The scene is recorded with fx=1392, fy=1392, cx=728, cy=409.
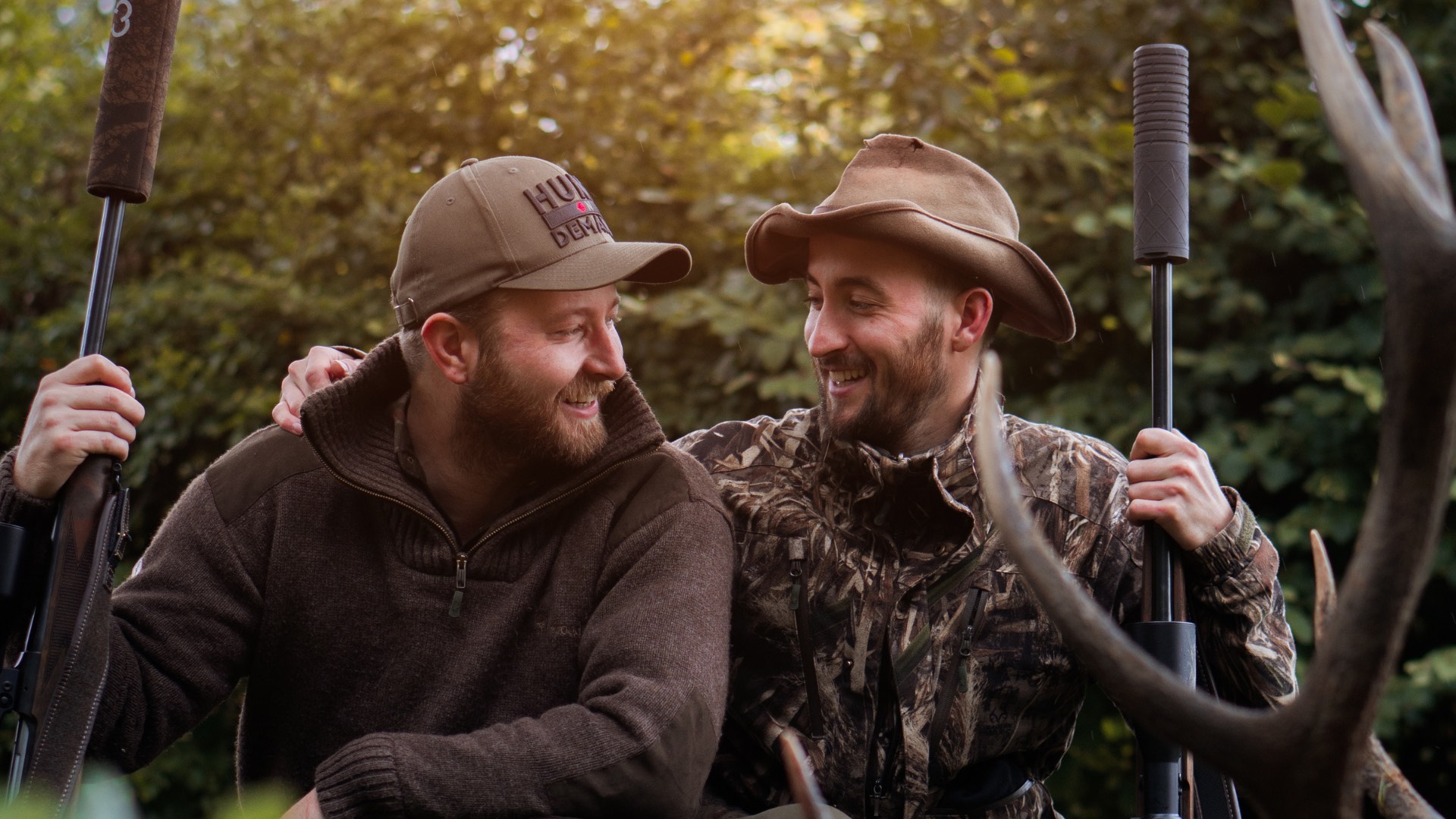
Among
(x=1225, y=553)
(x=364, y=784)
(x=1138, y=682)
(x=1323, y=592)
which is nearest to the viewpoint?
(x=1138, y=682)

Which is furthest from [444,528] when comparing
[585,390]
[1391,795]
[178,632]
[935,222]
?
[1391,795]

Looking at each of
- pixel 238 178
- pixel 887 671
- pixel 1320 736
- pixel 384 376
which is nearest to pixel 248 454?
pixel 384 376

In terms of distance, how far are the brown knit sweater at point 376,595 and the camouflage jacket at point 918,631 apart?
266 mm

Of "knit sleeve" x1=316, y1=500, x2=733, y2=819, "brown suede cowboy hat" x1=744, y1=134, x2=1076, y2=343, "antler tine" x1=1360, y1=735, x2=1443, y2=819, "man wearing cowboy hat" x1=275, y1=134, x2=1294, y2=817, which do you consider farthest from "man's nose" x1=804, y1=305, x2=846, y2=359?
"antler tine" x1=1360, y1=735, x2=1443, y2=819

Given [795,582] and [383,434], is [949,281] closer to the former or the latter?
[795,582]

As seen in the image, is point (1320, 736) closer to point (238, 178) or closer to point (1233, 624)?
point (1233, 624)

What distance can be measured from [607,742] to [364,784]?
1.23 ft

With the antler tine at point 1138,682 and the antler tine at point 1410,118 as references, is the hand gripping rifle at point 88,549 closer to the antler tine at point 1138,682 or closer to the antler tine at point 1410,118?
the antler tine at point 1138,682

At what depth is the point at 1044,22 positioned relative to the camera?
4.62m

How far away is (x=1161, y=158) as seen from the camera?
261 centimetres

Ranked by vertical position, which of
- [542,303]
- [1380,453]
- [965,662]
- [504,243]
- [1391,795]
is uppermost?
[1380,453]

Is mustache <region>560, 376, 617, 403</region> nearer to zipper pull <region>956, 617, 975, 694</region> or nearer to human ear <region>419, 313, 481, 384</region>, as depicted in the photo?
human ear <region>419, 313, 481, 384</region>

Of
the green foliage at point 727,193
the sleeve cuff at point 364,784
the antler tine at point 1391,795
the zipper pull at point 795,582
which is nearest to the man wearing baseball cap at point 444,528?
the zipper pull at point 795,582

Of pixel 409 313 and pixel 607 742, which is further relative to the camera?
pixel 409 313
